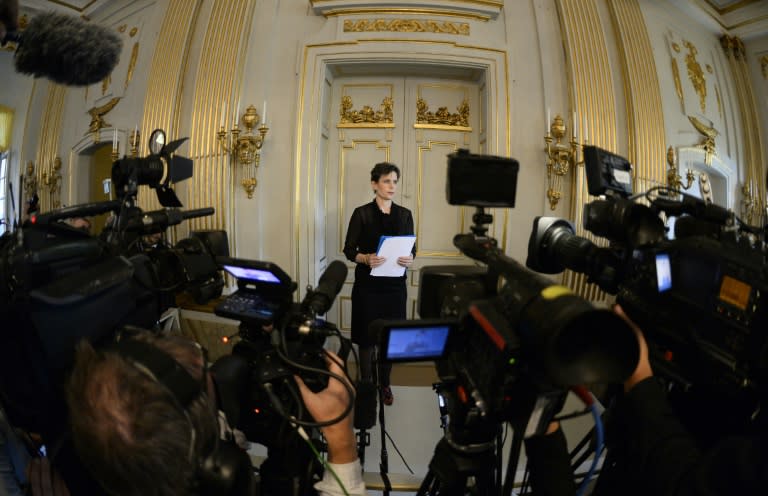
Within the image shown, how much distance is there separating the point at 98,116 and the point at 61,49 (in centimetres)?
63

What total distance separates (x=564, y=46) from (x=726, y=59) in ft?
2.32

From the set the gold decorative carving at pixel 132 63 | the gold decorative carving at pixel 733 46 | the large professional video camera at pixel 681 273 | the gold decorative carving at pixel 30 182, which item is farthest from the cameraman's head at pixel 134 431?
the gold decorative carving at pixel 733 46

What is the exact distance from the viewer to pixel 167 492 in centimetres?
35

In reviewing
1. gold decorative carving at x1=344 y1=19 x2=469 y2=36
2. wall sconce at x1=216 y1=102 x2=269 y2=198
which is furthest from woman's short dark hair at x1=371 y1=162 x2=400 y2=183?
gold decorative carving at x1=344 y1=19 x2=469 y2=36

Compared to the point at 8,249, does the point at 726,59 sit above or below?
above

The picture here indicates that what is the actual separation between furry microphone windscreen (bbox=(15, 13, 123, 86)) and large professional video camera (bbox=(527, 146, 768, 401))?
117 centimetres

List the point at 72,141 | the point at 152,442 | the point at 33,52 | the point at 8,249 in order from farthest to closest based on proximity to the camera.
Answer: the point at 72,141
the point at 33,52
the point at 8,249
the point at 152,442

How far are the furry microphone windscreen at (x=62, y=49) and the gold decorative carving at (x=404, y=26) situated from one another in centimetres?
137

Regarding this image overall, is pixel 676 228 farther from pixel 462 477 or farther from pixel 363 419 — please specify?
pixel 363 419

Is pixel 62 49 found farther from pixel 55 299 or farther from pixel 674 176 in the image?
pixel 674 176

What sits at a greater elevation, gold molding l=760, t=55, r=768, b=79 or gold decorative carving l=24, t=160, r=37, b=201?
gold molding l=760, t=55, r=768, b=79

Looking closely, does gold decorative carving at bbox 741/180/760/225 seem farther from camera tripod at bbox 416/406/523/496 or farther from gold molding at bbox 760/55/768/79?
camera tripod at bbox 416/406/523/496

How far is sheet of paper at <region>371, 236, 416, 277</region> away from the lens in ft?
5.63

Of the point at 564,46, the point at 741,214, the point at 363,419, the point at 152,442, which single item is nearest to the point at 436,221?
the point at 564,46
